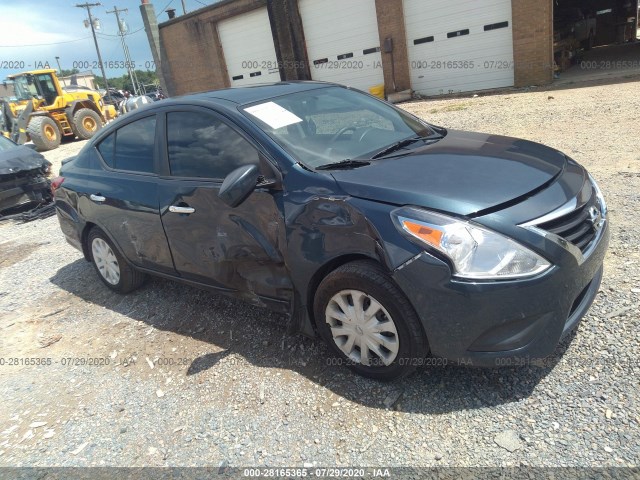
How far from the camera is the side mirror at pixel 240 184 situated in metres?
2.83

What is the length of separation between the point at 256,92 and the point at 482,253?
220 cm

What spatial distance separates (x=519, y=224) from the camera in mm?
2283

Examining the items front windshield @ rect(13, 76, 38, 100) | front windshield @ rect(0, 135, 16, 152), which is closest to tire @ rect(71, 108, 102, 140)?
front windshield @ rect(13, 76, 38, 100)

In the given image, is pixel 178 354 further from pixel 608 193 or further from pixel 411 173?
pixel 608 193

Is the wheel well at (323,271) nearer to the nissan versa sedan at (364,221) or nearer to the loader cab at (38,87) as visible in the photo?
the nissan versa sedan at (364,221)

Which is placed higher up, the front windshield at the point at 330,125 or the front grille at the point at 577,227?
the front windshield at the point at 330,125

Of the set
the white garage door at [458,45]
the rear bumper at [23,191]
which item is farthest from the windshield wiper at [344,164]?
the white garage door at [458,45]

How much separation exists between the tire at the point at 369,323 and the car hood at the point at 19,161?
25.8 ft

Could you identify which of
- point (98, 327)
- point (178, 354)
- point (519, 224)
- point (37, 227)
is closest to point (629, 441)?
point (519, 224)

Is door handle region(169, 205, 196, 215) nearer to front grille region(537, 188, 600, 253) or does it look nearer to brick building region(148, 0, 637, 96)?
front grille region(537, 188, 600, 253)

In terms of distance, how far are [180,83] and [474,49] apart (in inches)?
573

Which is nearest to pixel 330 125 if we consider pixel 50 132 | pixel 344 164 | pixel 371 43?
pixel 344 164

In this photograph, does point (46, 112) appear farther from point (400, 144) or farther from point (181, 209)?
point (400, 144)

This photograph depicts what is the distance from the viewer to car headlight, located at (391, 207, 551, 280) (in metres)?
2.23
